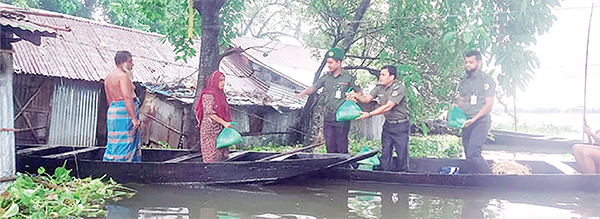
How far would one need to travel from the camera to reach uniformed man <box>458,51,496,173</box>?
632 cm

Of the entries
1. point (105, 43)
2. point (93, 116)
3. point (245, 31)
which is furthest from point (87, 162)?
point (245, 31)

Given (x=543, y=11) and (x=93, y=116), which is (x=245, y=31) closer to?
(x=93, y=116)

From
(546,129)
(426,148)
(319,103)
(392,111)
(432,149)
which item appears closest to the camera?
(392,111)

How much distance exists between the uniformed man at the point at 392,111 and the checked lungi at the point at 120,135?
323cm

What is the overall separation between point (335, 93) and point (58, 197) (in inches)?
162

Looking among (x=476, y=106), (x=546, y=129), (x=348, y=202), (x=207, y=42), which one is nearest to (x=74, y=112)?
(x=207, y=42)

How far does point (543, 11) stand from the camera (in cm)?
551

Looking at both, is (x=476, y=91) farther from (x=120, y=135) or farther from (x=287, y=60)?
(x=287, y=60)

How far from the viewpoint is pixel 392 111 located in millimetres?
6672

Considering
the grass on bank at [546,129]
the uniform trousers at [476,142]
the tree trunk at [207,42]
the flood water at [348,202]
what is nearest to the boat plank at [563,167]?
the flood water at [348,202]

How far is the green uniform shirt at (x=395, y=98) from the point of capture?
21.3 ft

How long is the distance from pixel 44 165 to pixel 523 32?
6740 mm

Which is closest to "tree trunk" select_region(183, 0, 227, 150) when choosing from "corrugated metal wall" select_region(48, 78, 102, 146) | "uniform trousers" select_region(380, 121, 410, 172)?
"uniform trousers" select_region(380, 121, 410, 172)

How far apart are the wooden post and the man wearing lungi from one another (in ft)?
5.12
